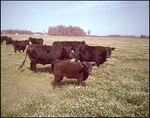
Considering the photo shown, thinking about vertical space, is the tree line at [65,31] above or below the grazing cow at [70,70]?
above

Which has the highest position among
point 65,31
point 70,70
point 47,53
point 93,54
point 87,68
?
point 65,31

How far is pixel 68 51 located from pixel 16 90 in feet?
17.3

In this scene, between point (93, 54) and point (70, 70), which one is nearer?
point (70, 70)

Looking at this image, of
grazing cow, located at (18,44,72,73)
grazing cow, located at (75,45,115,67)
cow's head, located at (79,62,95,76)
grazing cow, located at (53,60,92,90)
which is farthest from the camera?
grazing cow, located at (75,45,115,67)

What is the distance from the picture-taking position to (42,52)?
966 centimetres

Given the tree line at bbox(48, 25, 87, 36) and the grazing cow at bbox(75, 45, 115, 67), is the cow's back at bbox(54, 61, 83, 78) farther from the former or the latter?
the tree line at bbox(48, 25, 87, 36)

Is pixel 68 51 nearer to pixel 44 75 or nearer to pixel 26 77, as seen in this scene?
pixel 44 75

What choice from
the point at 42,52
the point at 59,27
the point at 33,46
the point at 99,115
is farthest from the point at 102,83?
the point at 59,27

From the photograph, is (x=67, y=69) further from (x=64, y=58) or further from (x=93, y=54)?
(x=93, y=54)

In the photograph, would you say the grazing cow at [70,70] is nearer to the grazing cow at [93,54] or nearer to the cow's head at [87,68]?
the cow's head at [87,68]

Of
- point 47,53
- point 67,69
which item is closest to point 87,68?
point 67,69

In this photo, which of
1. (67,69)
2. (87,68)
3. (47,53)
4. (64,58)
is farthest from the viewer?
(64,58)

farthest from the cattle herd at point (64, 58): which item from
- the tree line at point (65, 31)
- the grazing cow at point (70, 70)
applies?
the tree line at point (65, 31)

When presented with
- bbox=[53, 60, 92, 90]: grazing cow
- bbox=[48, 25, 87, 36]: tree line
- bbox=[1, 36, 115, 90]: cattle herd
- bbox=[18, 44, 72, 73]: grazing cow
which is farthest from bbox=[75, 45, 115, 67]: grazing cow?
bbox=[48, 25, 87, 36]: tree line
